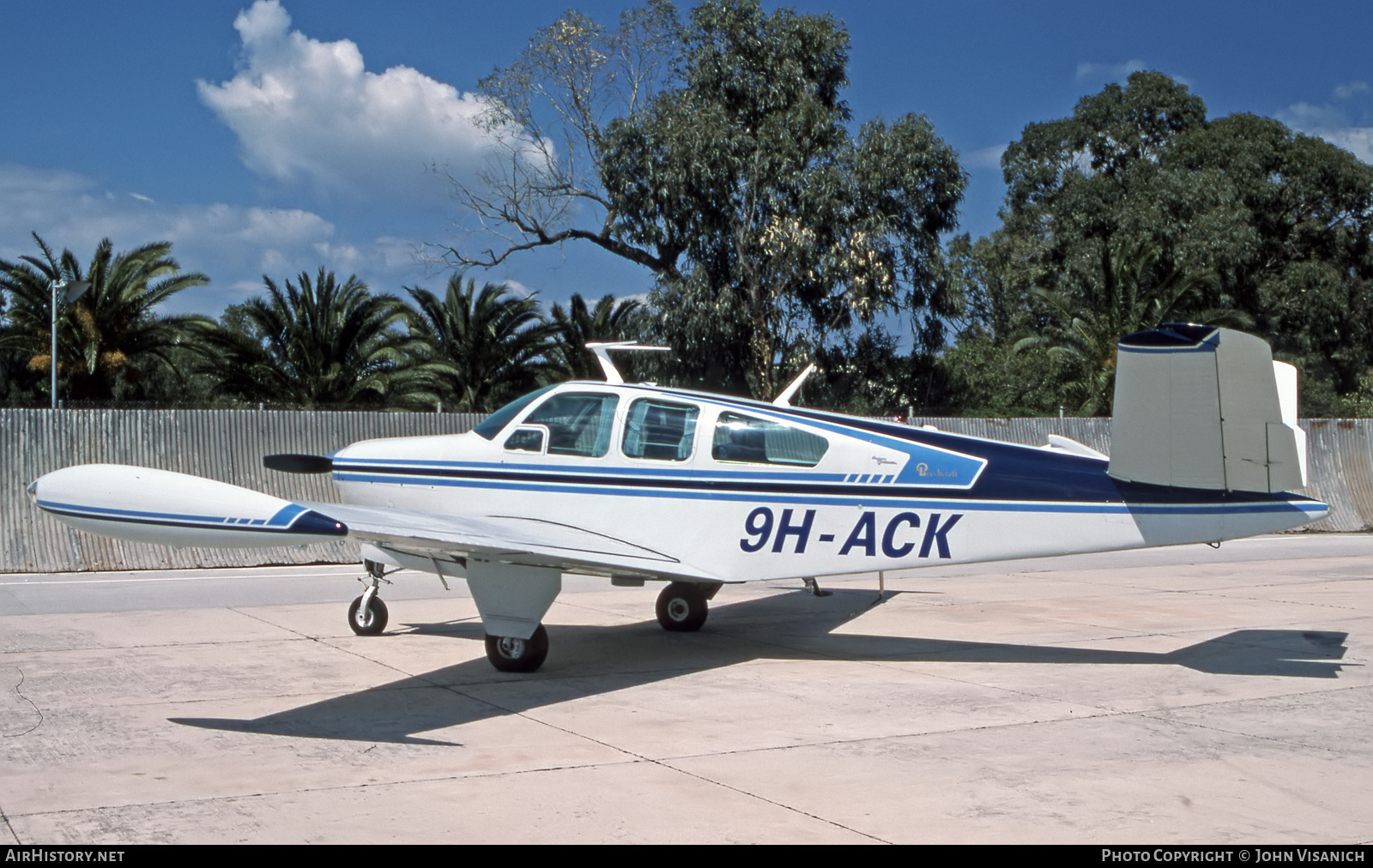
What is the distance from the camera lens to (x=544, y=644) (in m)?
8.80

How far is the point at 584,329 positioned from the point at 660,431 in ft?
78.9

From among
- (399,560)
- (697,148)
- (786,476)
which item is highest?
(697,148)

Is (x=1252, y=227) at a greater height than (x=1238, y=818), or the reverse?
(x=1252, y=227)

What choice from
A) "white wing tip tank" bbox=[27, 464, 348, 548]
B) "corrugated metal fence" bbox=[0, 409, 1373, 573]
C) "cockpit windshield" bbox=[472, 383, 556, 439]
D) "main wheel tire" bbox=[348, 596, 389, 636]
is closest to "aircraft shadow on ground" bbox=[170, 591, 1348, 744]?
"main wheel tire" bbox=[348, 596, 389, 636]

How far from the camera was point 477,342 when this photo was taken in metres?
31.0

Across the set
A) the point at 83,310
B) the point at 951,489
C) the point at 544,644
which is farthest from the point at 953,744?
the point at 83,310

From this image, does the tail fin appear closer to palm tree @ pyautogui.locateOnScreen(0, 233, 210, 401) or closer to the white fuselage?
the white fuselage

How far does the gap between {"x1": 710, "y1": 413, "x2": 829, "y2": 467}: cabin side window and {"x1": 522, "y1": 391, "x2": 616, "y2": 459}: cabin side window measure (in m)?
0.89

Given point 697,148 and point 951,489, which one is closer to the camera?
point 951,489

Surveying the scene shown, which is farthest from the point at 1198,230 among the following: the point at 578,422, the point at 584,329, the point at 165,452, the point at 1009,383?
the point at 578,422

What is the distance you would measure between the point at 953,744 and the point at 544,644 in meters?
3.45

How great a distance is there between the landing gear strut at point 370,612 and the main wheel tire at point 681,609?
2.54 m

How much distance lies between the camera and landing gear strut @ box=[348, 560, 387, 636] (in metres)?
10.5
